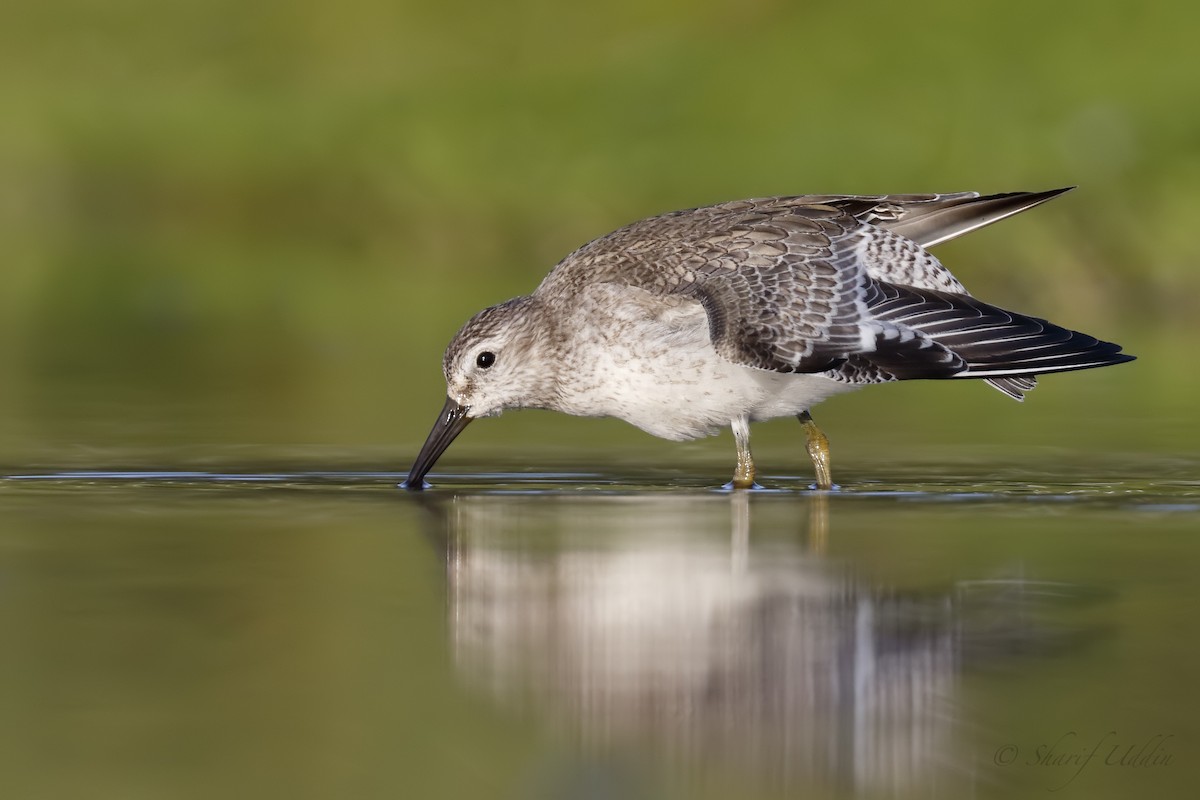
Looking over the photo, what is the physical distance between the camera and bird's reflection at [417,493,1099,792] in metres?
5.54

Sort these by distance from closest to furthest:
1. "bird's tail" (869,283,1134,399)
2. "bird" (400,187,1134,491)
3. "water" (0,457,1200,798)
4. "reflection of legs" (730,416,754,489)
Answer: "water" (0,457,1200,798), "bird's tail" (869,283,1134,399), "bird" (400,187,1134,491), "reflection of legs" (730,416,754,489)

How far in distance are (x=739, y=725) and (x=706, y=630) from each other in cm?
119

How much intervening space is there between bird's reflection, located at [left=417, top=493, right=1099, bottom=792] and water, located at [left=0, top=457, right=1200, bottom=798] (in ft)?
0.05

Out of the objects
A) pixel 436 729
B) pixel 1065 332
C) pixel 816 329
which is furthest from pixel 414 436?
pixel 436 729

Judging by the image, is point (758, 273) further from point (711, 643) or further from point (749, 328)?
point (711, 643)

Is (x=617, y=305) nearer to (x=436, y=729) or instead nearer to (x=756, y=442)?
(x=756, y=442)

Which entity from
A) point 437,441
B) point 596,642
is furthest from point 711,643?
point 437,441

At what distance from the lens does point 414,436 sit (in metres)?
12.4

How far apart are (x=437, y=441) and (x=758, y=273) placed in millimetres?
1979

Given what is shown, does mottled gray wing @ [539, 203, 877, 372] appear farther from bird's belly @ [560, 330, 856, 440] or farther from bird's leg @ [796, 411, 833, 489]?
bird's leg @ [796, 411, 833, 489]
